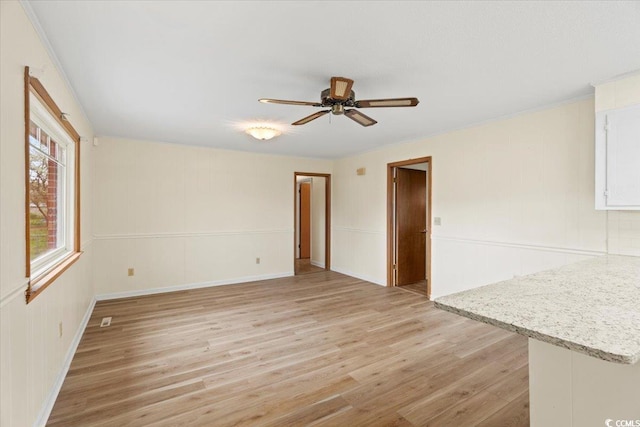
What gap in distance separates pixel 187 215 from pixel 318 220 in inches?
117

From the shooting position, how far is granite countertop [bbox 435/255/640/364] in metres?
0.91

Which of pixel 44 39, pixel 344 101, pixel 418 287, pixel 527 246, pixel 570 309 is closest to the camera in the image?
pixel 570 309

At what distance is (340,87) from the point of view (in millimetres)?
2311

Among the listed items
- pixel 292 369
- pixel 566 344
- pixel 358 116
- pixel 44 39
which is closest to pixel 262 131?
pixel 358 116

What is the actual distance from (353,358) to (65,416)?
6.61ft

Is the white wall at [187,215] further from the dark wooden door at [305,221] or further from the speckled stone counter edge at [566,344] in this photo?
the speckled stone counter edge at [566,344]

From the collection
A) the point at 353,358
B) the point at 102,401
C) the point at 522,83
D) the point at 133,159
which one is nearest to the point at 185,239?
the point at 133,159

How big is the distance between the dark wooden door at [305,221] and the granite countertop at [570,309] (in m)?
6.14

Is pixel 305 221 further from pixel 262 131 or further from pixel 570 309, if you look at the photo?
pixel 570 309

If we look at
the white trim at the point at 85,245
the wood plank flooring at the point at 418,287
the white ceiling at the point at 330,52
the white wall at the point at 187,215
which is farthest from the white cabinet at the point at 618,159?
the white trim at the point at 85,245

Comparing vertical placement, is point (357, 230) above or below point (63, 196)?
below

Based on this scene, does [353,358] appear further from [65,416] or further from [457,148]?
[457,148]

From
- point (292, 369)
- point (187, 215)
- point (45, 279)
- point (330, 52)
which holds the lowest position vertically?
point (292, 369)

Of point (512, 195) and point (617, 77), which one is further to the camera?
point (512, 195)
